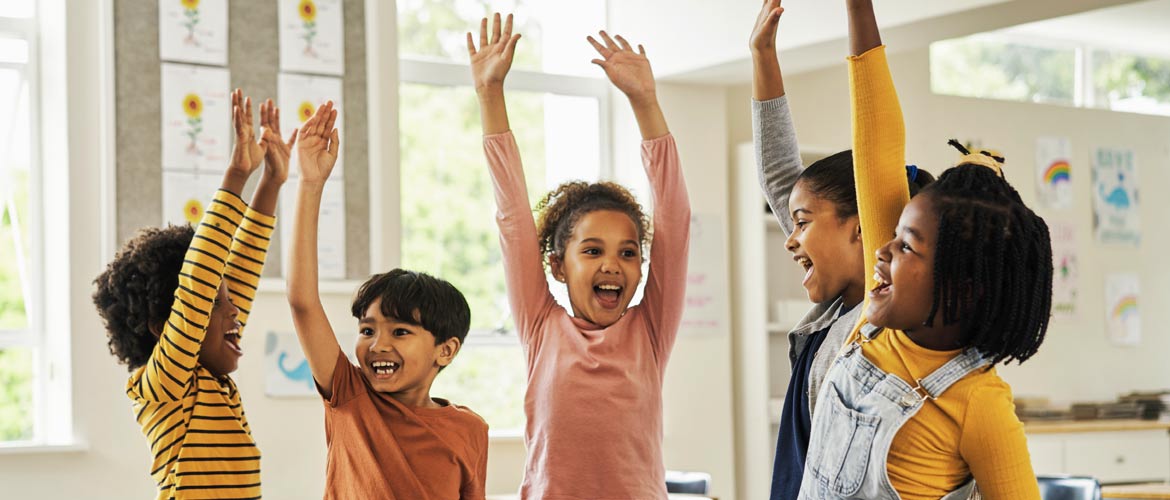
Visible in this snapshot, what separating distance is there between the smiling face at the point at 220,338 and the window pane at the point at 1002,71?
4.47 metres

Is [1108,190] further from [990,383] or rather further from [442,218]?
[990,383]

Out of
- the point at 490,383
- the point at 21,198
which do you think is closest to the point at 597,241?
the point at 21,198

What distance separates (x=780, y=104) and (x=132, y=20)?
8.73 feet

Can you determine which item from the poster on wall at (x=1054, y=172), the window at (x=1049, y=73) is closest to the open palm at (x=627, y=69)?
the window at (x=1049, y=73)

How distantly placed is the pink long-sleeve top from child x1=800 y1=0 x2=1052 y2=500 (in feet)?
2.00

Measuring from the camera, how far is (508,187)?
206 centimetres

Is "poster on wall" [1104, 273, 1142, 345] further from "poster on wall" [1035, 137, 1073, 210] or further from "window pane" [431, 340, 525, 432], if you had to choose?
"window pane" [431, 340, 525, 432]

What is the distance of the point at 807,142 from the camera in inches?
214

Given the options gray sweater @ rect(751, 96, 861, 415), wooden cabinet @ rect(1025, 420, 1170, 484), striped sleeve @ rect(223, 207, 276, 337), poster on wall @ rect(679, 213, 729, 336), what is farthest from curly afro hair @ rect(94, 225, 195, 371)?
wooden cabinet @ rect(1025, 420, 1170, 484)

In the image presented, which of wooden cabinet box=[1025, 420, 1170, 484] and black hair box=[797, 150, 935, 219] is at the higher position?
black hair box=[797, 150, 935, 219]

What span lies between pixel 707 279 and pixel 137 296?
3.15 metres

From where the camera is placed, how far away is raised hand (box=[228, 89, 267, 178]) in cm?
212

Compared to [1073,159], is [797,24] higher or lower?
higher

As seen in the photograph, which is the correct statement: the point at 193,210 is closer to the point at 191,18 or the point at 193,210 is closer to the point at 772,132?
the point at 191,18
